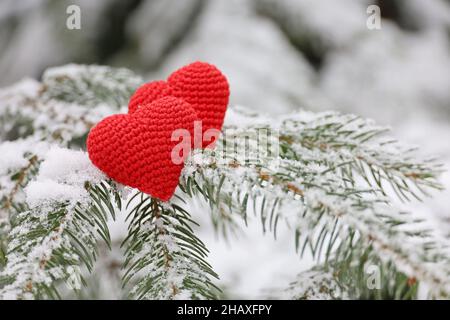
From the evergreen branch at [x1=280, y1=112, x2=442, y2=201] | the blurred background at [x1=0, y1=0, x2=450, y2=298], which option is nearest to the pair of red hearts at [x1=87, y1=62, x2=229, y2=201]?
the evergreen branch at [x1=280, y1=112, x2=442, y2=201]

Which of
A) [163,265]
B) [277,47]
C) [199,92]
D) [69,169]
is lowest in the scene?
[163,265]

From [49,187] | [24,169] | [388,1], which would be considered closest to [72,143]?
[24,169]

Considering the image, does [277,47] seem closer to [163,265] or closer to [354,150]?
[354,150]

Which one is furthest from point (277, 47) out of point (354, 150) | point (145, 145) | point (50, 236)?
point (50, 236)

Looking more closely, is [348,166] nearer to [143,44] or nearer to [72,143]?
[72,143]

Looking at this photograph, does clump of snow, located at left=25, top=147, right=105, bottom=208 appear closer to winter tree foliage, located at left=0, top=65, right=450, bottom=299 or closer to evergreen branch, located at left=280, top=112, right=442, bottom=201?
winter tree foliage, located at left=0, top=65, right=450, bottom=299

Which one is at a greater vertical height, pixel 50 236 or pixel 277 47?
pixel 277 47
